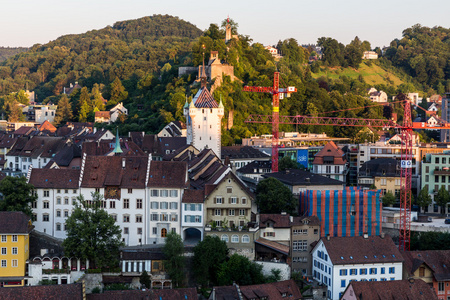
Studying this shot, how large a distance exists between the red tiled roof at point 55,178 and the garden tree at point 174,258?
33.2 feet

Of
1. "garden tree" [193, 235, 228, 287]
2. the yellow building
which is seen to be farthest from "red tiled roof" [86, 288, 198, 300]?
the yellow building

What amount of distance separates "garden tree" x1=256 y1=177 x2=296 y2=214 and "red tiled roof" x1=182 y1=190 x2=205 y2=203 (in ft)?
23.0

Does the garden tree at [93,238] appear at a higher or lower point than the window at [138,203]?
lower

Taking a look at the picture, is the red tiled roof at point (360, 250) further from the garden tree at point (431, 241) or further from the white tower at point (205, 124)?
the white tower at point (205, 124)

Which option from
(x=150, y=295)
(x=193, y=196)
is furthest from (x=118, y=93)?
(x=150, y=295)

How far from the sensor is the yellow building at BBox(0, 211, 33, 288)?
5662cm

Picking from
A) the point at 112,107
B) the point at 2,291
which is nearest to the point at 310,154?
the point at 112,107

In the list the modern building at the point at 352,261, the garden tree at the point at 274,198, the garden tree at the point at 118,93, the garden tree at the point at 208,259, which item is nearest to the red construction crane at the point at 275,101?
the garden tree at the point at 274,198

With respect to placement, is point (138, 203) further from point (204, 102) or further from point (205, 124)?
point (204, 102)

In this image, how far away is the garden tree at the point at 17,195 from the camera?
61094mm

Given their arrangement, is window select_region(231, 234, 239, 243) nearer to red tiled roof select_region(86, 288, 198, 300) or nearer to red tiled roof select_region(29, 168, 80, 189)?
red tiled roof select_region(86, 288, 198, 300)

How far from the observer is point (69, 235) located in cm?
5784

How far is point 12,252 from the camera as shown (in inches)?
2243

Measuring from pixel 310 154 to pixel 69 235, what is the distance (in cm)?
5379
